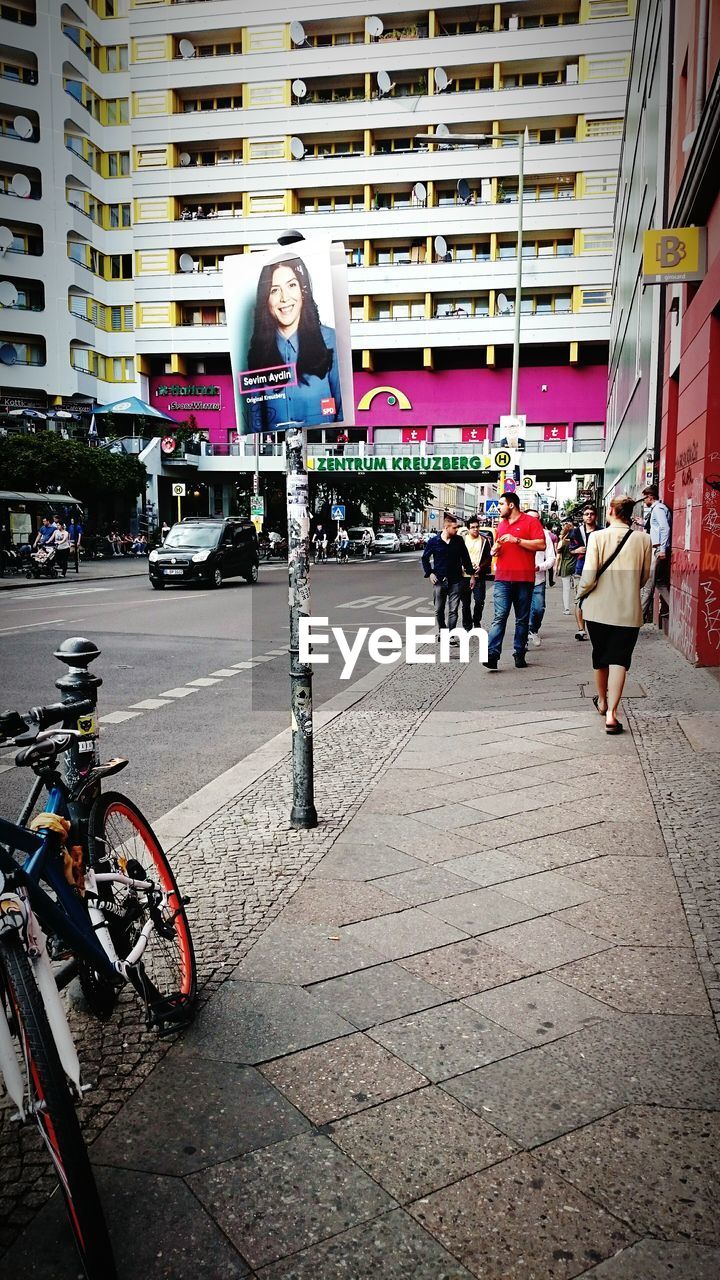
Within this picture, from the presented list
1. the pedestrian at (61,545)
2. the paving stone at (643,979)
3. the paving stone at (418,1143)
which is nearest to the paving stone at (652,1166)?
the paving stone at (418,1143)

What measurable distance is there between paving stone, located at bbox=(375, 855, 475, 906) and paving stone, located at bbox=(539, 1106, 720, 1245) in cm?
159

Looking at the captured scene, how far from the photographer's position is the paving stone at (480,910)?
3.87m

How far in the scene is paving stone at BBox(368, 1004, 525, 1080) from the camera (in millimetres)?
2857

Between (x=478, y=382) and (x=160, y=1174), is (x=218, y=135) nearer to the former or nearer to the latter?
(x=478, y=382)

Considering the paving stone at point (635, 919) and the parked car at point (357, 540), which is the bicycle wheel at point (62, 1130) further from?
the parked car at point (357, 540)

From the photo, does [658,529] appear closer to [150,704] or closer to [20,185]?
[150,704]

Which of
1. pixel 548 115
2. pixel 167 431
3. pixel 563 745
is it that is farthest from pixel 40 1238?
pixel 548 115

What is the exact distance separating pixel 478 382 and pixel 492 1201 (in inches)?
2129

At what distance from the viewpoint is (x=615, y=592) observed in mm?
7234

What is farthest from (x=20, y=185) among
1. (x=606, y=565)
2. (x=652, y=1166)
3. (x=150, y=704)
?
(x=652, y=1166)

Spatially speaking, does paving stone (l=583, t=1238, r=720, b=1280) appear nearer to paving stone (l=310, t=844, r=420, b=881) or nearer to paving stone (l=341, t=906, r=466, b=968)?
paving stone (l=341, t=906, r=466, b=968)

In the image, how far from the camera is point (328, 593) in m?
23.2

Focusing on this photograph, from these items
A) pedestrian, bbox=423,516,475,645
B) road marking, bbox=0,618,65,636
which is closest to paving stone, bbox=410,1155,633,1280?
pedestrian, bbox=423,516,475,645

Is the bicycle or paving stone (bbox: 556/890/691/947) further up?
the bicycle
